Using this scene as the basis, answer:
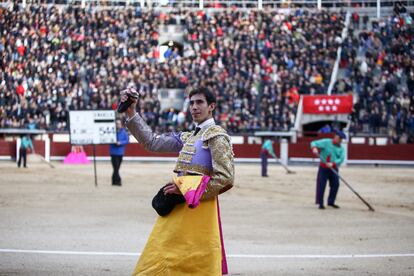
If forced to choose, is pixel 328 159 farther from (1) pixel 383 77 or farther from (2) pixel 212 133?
→ (1) pixel 383 77

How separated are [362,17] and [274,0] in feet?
14.7

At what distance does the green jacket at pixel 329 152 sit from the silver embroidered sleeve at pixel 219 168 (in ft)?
27.7

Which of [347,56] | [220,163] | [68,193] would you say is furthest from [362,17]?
[220,163]

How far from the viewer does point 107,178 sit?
1923cm

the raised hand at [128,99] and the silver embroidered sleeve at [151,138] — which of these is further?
the silver embroidered sleeve at [151,138]

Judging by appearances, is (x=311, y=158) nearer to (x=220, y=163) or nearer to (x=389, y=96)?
(x=389, y=96)

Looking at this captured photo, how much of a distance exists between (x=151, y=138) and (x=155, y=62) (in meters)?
27.1

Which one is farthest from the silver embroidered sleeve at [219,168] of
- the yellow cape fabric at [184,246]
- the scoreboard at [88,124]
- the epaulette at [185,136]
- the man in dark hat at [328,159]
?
the scoreboard at [88,124]

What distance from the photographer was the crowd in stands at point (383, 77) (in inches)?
1126

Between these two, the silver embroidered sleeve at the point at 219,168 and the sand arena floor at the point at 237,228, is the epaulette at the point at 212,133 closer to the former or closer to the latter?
the silver embroidered sleeve at the point at 219,168

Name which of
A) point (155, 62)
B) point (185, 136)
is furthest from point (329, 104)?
point (185, 136)

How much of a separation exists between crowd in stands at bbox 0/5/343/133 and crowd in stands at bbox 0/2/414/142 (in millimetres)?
41

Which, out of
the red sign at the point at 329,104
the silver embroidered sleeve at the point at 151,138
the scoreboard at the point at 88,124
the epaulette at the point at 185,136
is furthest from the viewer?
the red sign at the point at 329,104

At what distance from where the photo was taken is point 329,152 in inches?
505
